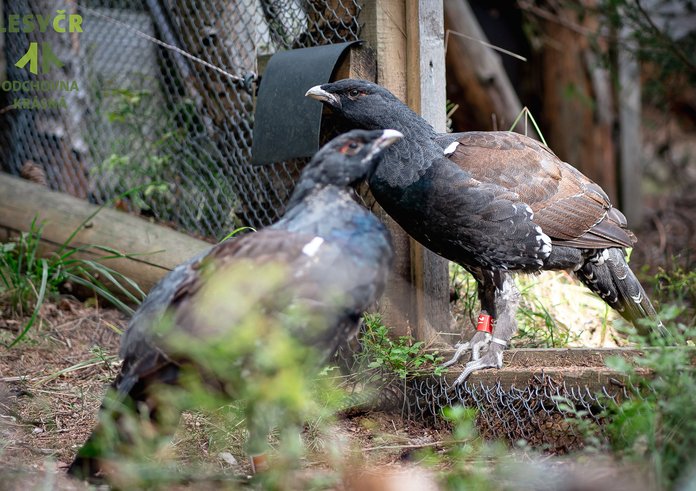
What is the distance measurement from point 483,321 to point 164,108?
3.11m

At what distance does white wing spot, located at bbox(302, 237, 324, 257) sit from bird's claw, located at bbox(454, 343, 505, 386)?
1.31 metres

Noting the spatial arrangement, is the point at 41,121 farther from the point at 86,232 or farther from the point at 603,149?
the point at 603,149

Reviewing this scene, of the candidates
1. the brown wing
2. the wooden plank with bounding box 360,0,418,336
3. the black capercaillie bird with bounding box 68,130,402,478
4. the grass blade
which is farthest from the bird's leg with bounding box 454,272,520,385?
the grass blade

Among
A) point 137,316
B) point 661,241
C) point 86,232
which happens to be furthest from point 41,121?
point 661,241

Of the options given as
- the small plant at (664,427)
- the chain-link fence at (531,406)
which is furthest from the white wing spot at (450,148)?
the small plant at (664,427)

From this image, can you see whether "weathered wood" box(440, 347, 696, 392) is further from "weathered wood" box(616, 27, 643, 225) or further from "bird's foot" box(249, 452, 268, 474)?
"weathered wood" box(616, 27, 643, 225)

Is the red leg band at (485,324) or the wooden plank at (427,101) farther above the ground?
the wooden plank at (427,101)

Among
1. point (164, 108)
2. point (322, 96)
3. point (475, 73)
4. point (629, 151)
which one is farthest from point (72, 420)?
point (629, 151)

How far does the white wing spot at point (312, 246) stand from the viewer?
110 inches

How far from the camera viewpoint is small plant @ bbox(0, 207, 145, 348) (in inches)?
189

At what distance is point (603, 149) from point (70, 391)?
21.2 feet

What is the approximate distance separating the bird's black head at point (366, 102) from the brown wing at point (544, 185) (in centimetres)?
31

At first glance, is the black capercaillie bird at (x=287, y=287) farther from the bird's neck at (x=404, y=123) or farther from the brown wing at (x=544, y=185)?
the brown wing at (x=544, y=185)

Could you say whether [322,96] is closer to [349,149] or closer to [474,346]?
[349,149]
